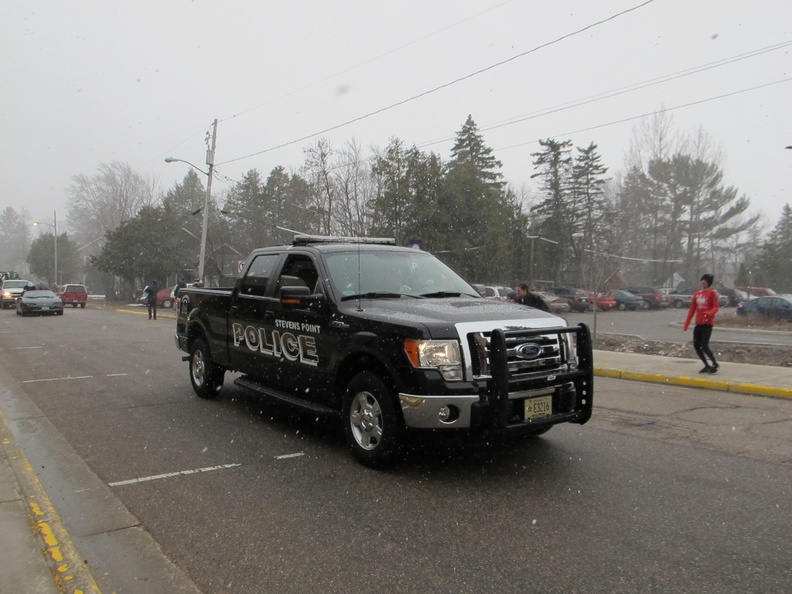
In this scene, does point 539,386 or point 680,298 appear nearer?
point 539,386

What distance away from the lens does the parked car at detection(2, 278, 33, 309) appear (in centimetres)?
3725

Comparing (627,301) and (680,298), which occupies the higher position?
(680,298)

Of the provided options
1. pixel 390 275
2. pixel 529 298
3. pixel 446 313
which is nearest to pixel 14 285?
pixel 529 298

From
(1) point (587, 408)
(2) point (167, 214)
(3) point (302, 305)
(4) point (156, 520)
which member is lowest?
(4) point (156, 520)

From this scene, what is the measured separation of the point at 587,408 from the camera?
539 cm

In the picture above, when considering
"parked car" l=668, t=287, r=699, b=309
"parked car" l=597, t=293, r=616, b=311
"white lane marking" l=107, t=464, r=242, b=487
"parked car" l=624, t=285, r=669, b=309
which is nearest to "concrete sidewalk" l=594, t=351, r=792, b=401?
"white lane marking" l=107, t=464, r=242, b=487

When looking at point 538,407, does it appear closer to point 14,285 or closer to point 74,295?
point 74,295

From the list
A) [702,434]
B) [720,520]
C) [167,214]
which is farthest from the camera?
[167,214]

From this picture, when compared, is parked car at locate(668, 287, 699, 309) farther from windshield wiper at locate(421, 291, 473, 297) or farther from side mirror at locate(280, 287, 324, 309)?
side mirror at locate(280, 287, 324, 309)

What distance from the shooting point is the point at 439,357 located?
4.89 m

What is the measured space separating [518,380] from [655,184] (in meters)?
54.0

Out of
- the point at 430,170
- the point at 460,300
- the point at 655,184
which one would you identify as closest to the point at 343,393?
the point at 460,300

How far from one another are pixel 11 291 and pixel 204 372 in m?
36.4

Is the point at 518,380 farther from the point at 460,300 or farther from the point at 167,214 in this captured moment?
the point at 167,214
